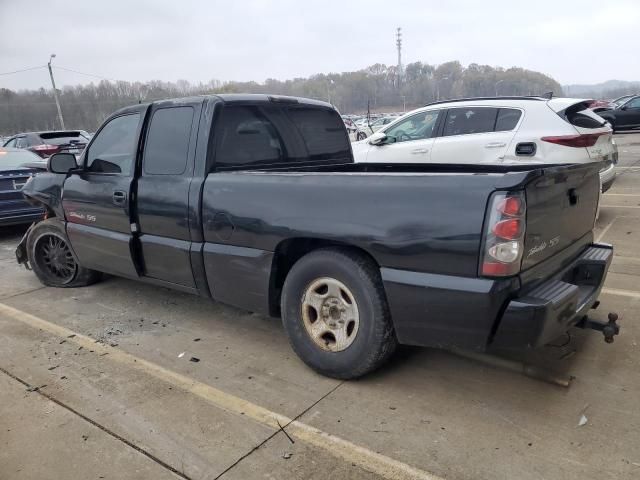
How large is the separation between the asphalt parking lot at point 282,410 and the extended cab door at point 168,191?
0.60 metres

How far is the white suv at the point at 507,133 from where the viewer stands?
5.96 metres

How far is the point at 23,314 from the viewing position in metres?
4.67

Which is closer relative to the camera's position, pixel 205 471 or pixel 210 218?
pixel 205 471

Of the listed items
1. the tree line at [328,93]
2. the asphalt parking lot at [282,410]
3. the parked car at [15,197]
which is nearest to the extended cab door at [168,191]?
the asphalt parking lot at [282,410]

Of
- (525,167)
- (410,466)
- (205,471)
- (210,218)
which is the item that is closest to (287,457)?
(205,471)

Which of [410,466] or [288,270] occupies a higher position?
[288,270]

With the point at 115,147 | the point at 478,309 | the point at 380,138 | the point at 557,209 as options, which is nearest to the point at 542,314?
the point at 478,309

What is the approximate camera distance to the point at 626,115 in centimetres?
2091

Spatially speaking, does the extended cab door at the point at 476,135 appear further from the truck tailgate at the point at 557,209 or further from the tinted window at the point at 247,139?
the tinted window at the point at 247,139

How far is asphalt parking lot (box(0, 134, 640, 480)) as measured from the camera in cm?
248

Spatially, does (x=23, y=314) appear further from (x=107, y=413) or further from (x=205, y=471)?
(x=205, y=471)

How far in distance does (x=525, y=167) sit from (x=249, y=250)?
6.39ft

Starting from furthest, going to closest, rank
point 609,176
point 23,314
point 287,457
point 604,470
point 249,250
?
point 609,176, point 23,314, point 249,250, point 287,457, point 604,470

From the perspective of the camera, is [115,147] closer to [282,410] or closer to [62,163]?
[62,163]
